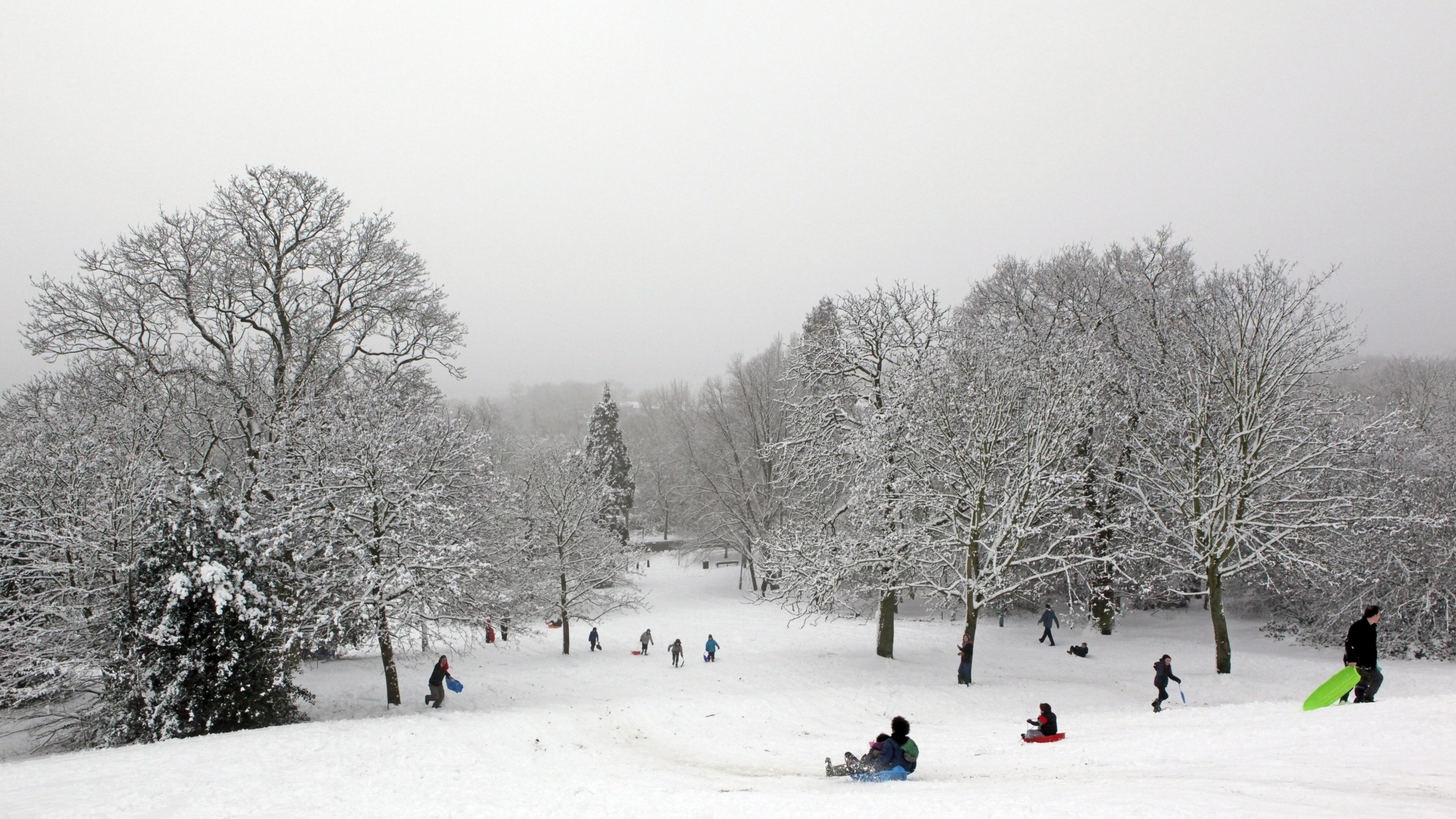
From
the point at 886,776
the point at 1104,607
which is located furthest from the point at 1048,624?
the point at 886,776

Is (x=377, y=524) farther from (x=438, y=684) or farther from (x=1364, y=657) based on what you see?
(x=1364, y=657)

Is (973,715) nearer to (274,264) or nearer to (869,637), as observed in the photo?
(869,637)

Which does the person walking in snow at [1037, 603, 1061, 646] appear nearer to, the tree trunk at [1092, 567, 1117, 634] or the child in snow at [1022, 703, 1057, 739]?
the tree trunk at [1092, 567, 1117, 634]

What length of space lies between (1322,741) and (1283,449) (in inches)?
600

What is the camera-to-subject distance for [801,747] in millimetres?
13648

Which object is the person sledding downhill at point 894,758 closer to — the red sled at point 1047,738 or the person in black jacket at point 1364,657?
the red sled at point 1047,738

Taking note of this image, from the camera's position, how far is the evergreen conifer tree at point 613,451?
2099 inches

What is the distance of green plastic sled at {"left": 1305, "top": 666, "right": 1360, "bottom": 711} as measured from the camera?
37.2 ft

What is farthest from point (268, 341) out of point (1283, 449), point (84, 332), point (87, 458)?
point (1283, 449)

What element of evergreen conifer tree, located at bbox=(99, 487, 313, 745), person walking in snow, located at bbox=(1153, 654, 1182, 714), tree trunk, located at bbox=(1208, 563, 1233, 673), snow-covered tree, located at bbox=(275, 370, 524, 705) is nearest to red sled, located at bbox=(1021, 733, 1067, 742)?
person walking in snow, located at bbox=(1153, 654, 1182, 714)

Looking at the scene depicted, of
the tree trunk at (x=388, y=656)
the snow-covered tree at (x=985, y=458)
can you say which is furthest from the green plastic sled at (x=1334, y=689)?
the tree trunk at (x=388, y=656)

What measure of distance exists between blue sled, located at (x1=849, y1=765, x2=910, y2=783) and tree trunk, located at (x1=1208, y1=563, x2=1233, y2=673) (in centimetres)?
1357

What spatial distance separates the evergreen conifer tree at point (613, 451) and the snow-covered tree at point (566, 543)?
72.9 ft

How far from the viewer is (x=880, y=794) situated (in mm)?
8695
